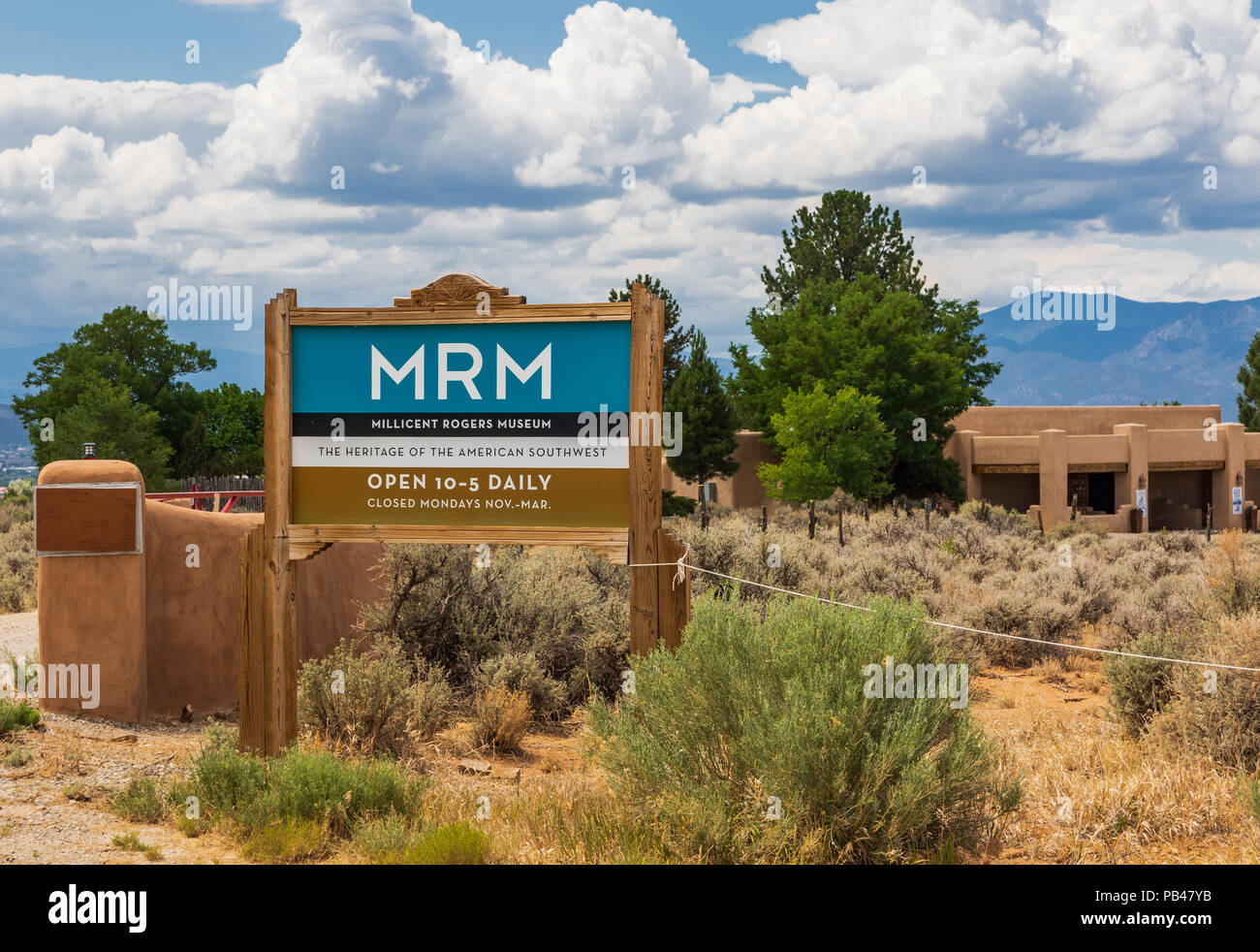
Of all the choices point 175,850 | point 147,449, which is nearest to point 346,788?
point 175,850

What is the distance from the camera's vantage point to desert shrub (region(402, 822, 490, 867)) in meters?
5.43

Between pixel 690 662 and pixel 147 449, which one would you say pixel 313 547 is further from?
→ pixel 147 449

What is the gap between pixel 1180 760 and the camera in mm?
7277

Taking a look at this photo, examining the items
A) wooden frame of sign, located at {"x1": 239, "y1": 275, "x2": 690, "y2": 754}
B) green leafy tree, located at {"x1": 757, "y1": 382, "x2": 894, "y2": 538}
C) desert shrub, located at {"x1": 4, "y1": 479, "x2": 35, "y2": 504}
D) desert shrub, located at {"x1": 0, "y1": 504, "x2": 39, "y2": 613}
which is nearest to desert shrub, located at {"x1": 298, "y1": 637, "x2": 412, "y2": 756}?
wooden frame of sign, located at {"x1": 239, "y1": 275, "x2": 690, "y2": 754}

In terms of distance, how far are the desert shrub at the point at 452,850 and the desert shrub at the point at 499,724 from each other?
354cm

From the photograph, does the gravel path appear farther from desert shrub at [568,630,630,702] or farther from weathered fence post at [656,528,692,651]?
desert shrub at [568,630,630,702]

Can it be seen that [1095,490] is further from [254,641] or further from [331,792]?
[331,792]

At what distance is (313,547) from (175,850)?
236cm

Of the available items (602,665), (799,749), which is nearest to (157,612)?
(602,665)

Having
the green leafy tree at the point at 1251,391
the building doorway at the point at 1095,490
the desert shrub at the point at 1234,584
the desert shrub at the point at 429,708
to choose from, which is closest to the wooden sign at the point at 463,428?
the desert shrub at the point at 429,708

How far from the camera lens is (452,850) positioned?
5.44 metres

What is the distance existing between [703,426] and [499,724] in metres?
35.7

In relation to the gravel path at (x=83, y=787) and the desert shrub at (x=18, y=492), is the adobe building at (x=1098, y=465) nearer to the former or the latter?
the desert shrub at (x=18, y=492)
